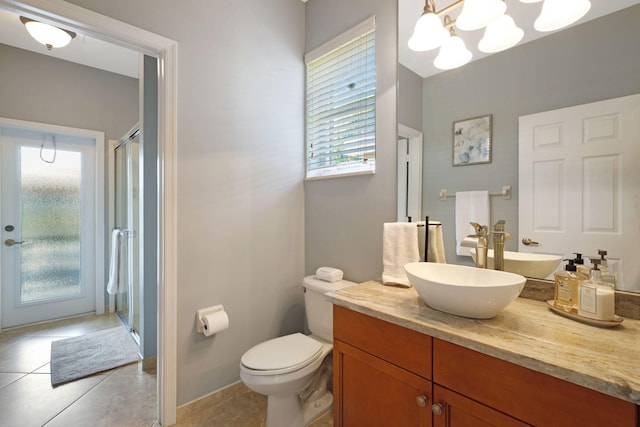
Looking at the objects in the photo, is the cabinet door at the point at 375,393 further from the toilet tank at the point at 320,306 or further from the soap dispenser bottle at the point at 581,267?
the soap dispenser bottle at the point at 581,267

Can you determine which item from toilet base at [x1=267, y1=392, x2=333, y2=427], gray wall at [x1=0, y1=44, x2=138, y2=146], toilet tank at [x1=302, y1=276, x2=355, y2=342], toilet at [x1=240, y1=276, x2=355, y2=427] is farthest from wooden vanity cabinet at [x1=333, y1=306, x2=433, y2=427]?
gray wall at [x1=0, y1=44, x2=138, y2=146]

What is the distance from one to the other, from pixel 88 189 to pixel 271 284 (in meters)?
2.67

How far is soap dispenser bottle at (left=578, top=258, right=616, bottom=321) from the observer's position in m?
0.88

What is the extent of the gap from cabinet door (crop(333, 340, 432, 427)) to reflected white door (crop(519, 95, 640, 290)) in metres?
0.78

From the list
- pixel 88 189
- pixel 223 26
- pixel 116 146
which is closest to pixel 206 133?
pixel 223 26

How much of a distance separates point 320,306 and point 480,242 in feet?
3.32

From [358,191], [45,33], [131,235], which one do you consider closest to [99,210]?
[131,235]

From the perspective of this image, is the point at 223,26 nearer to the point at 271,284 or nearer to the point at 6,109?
the point at 271,284

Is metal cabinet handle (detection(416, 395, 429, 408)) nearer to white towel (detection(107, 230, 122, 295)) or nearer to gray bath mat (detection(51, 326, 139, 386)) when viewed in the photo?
gray bath mat (detection(51, 326, 139, 386))

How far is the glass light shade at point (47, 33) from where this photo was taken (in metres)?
1.96

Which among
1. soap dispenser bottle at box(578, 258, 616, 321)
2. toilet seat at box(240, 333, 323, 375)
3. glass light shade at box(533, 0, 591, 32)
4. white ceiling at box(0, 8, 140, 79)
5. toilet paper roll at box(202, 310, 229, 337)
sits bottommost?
toilet seat at box(240, 333, 323, 375)

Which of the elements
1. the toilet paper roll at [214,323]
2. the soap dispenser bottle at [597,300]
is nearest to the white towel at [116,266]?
the toilet paper roll at [214,323]

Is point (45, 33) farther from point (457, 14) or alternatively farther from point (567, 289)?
point (567, 289)

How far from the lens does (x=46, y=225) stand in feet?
9.42
